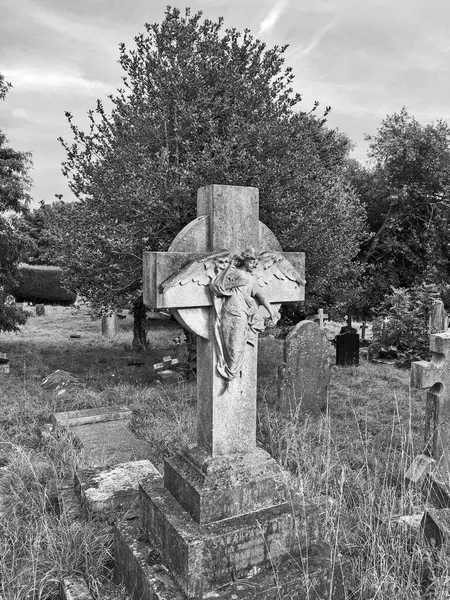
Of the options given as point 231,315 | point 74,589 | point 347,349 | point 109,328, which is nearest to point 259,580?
point 74,589

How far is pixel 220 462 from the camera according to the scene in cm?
289

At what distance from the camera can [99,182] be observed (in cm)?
937

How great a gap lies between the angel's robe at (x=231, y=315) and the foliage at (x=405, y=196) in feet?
52.3

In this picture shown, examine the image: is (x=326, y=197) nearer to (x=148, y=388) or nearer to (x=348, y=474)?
(x=148, y=388)

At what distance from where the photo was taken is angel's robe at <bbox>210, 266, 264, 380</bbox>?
288 cm

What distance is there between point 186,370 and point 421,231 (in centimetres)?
1295

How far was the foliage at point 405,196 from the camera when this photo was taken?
18.2m

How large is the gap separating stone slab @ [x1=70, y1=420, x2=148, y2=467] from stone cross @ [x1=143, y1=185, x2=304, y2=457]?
221 cm

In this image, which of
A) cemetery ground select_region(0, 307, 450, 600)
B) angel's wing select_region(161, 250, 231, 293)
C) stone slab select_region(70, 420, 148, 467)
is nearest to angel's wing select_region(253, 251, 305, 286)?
angel's wing select_region(161, 250, 231, 293)

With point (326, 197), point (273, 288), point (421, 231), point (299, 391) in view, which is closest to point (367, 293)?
point (421, 231)

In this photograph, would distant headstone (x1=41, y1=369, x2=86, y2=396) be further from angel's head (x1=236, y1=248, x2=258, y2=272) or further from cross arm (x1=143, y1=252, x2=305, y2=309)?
angel's head (x1=236, y1=248, x2=258, y2=272)

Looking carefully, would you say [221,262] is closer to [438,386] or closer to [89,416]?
[438,386]

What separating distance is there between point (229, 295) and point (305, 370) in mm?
5185

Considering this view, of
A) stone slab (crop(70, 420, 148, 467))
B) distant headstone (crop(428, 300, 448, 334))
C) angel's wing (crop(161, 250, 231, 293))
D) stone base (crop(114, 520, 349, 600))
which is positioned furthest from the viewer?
distant headstone (crop(428, 300, 448, 334))
